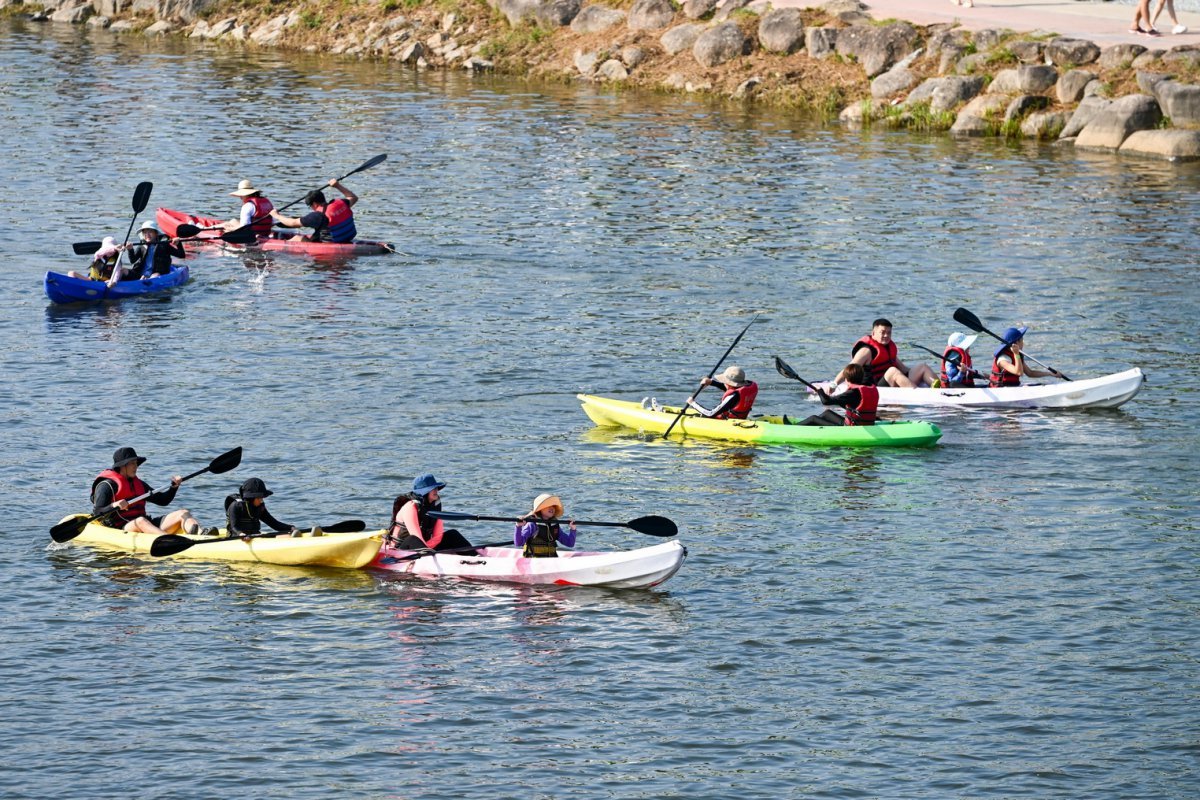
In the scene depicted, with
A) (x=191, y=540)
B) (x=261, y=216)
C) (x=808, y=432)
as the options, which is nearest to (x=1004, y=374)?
(x=808, y=432)

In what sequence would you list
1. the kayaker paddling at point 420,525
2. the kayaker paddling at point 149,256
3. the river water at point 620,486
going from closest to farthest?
the river water at point 620,486, the kayaker paddling at point 420,525, the kayaker paddling at point 149,256

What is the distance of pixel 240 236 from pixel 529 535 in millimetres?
16009

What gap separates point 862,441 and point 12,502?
1007cm

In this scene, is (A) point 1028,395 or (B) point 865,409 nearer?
(B) point 865,409

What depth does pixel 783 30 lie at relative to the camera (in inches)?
1777

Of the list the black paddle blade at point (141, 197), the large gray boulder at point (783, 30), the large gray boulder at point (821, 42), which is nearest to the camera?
the black paddle blade at point (141, 197)

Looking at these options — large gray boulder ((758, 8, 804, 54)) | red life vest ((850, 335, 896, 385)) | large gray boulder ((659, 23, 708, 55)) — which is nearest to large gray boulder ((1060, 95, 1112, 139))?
large gray boulder ((758, 8, 804, 54))

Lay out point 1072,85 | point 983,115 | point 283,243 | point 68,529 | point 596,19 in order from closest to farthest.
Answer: point 68,529
point 283,243
point 1072,85
point 983,115
point 596,19

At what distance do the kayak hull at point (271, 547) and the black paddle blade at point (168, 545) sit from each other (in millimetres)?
276

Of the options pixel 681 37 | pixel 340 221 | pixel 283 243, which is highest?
pixel 681 37

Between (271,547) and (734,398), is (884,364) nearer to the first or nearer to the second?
(734,398)

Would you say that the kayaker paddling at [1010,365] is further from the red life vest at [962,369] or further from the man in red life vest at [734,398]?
the man in red life vest at [734,398]

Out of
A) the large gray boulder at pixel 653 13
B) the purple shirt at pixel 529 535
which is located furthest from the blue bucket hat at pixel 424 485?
the large gray boulder at pixel 653 13

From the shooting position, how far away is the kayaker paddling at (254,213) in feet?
105
